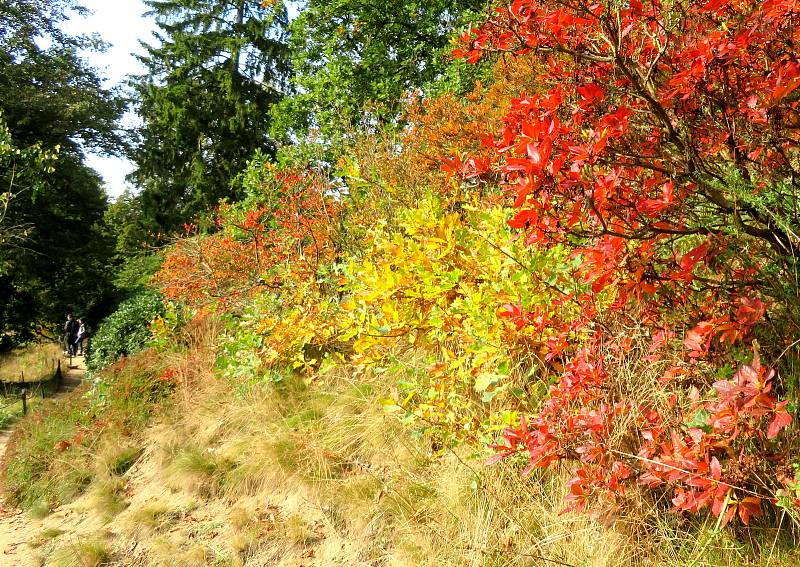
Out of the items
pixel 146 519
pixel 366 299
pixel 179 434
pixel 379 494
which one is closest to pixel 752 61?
pixel 366 299

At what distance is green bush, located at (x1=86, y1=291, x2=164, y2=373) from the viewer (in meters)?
10.0

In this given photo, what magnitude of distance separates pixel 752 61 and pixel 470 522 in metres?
2.26

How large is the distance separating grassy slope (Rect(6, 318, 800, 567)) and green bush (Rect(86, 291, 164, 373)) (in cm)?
393

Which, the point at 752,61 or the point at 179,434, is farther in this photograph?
the point at 179,434

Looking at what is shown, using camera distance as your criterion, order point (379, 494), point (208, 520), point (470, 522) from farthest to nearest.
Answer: point (208, 520), point (379, 494), point (470, 522)

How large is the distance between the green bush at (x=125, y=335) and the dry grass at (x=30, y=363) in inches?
181

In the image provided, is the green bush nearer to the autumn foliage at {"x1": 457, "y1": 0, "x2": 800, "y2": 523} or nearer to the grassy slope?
the grassy slope

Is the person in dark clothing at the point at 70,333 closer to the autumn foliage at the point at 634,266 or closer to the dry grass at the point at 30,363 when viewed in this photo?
the dry grass at the point at 30,363

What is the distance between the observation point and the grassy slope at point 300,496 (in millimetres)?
2490

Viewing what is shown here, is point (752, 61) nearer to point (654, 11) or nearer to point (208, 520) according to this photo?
point (654, 11)

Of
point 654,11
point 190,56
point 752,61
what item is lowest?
point 752,61

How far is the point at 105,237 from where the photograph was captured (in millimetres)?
17938

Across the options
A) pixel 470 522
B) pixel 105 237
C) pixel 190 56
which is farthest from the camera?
pixel 190 56

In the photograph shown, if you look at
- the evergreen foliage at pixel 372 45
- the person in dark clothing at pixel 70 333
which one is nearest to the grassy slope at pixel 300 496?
the evergreen foliage at pixel 372 45
